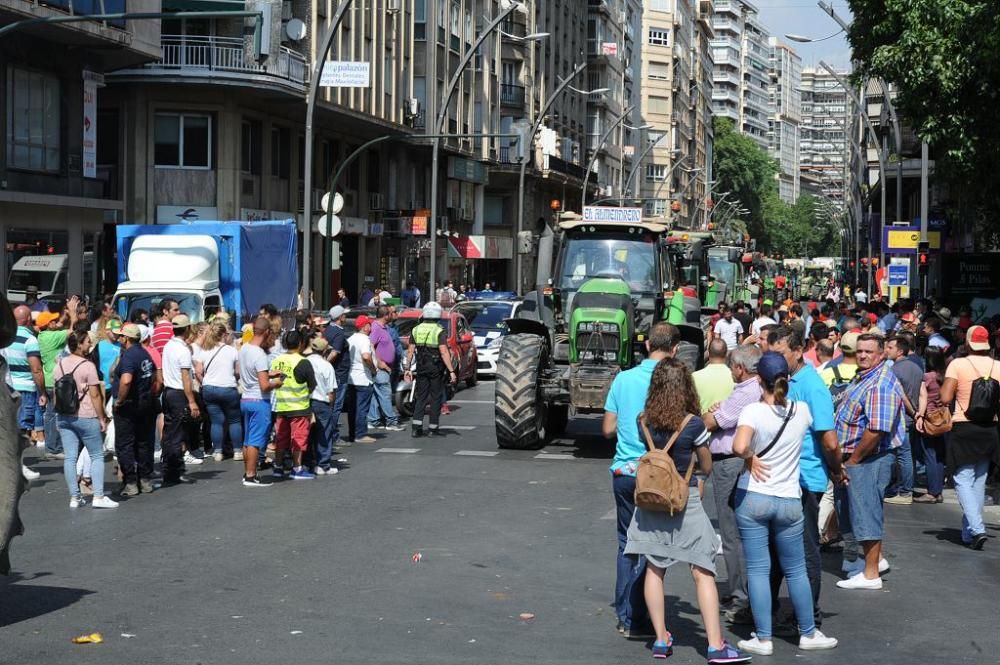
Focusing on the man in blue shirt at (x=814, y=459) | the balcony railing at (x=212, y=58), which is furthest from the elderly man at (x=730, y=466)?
the balcony railing at (x=212, y=58)

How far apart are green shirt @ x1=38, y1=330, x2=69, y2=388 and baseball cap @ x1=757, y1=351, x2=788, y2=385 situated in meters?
11.9

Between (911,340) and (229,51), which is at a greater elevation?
(229,51)

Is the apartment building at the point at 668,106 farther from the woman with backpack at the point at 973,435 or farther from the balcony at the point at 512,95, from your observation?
the woman with backpack at the point at 973,435

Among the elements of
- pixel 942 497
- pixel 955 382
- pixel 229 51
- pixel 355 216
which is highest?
pixel 229 51

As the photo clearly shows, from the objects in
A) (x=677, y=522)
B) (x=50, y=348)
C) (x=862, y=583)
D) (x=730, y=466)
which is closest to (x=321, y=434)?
(x=50, y=348)

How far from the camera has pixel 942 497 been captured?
15109mm

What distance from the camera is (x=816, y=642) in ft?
27.6

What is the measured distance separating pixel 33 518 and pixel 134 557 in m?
2.39

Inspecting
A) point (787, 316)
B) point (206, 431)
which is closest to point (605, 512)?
point (206, 431)

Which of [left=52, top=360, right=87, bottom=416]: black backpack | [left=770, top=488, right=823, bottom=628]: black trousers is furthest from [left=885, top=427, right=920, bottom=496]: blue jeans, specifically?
[left=52, top=360, right=87, bottom=416]: black backpack

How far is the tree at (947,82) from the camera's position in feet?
69.4

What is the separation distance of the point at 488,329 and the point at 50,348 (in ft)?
46.3

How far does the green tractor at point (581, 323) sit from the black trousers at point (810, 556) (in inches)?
332

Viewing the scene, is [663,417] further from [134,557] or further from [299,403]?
[299,403]
